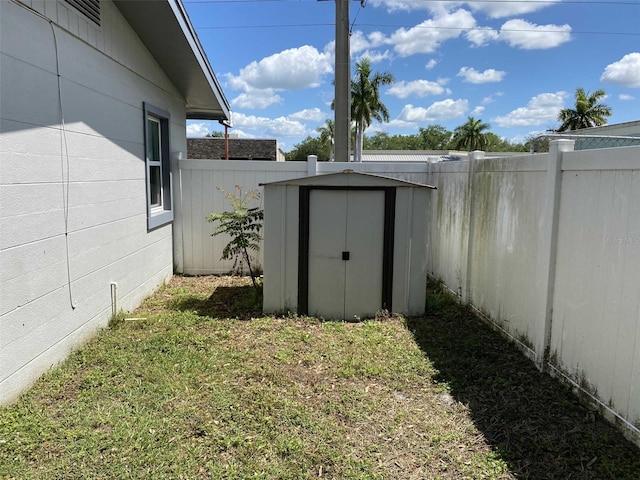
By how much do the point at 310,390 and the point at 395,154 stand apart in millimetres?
38225

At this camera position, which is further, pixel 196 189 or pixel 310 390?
pixel 196 189

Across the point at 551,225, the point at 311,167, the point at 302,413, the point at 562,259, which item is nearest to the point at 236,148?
the point at 311,167

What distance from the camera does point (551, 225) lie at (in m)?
3.82

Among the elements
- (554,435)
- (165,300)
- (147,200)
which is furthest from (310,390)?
(147,200)

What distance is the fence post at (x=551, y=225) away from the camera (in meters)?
3.78

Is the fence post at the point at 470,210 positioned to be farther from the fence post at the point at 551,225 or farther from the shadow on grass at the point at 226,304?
the shadow on grass at the point at 226,304

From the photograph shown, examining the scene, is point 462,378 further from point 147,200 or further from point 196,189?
point 196,189

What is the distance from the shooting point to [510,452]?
9.59 feet

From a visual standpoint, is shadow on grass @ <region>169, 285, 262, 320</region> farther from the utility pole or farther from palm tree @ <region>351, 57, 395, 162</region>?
palm tree @ <region>351, 57, 395, 162</region>

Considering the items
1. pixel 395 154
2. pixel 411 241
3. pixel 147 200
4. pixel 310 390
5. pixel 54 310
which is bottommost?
pixel 310 390

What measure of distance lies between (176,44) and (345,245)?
11.4ft

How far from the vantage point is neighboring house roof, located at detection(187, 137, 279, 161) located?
29016 mm

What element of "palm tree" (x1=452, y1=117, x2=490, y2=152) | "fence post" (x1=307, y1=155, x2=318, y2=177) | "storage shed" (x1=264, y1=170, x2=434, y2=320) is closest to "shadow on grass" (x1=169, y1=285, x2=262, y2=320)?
"storage shed" (x1=264, y1=170, x2=434, y2=320)

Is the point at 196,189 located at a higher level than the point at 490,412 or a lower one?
higher
